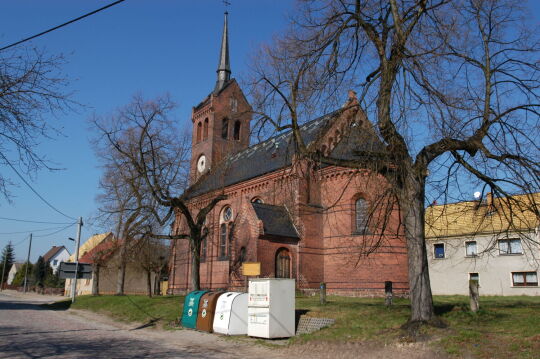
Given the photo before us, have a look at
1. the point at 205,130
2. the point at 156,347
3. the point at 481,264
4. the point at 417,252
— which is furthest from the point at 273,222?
the point at 205,130

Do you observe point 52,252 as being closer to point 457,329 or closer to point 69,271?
point 69,271

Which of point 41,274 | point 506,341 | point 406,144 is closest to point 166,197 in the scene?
point 406,144

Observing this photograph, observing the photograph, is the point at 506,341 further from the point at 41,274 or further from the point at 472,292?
the point at 41,274

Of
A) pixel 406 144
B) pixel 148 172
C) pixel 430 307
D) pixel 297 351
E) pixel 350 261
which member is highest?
pixel 148 172

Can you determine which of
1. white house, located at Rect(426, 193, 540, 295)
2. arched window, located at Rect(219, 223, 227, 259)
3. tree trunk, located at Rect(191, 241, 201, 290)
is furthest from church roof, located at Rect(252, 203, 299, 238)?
white house, located at Rect(426, 193, 540, 295)

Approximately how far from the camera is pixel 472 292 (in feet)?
42.7

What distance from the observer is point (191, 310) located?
17234 millimetres

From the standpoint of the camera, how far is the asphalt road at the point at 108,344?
11.0 m

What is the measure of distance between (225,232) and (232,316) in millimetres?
17183

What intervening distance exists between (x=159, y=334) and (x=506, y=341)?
36.7 ft

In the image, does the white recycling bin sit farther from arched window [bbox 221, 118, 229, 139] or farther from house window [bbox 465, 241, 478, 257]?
arched window [bbox 221, 118, 229, 139]

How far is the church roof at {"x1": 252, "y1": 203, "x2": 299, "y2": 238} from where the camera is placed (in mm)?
26062

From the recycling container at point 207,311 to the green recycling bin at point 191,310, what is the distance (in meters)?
0.32

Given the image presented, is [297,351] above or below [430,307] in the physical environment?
below
